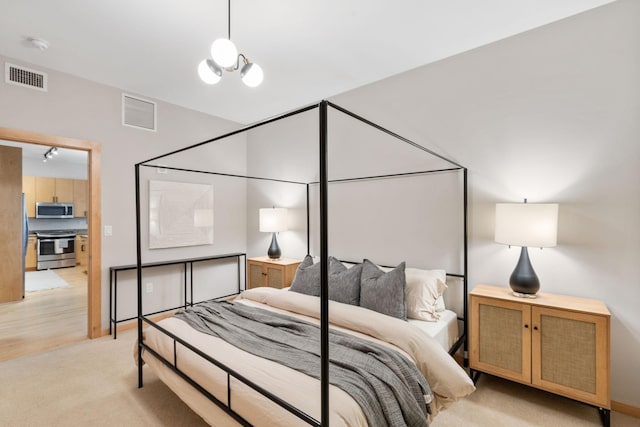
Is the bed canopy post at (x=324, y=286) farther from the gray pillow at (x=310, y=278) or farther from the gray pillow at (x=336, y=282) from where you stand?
the gray pillow at (x=310, y=278)

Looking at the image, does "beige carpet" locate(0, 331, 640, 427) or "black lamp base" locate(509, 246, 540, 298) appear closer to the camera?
"beige carpet" locate(0, 331, 640, 427)

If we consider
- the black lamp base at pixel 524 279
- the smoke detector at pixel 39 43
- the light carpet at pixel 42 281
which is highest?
the smoke detector at pixel 39 43

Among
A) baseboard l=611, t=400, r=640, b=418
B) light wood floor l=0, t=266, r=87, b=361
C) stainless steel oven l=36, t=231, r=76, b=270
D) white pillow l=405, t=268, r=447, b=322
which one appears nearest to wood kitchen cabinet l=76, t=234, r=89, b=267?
stainless steel oven l=36, t=231, r=76, b=270

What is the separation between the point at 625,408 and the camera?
2.14m

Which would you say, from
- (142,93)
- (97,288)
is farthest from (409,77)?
(97,288)

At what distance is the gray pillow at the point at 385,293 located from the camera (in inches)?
96.3

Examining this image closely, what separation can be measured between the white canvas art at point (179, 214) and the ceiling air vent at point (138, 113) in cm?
70

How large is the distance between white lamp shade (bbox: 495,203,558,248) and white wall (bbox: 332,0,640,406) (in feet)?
0.94

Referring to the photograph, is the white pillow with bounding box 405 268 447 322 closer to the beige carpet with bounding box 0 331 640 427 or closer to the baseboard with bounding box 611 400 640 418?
the beige carpet with bounding box 0 331 640 427

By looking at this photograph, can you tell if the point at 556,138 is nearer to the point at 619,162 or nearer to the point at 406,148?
the point at 619,162

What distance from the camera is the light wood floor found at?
10.5ft

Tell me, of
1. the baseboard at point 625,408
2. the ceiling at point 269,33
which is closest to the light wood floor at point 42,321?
the ceiling at point 269,33

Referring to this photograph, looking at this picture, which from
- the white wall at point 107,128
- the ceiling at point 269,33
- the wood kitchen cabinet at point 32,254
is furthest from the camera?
the wood kitchen cabinet at point 32,254

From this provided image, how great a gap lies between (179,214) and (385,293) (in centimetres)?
291
